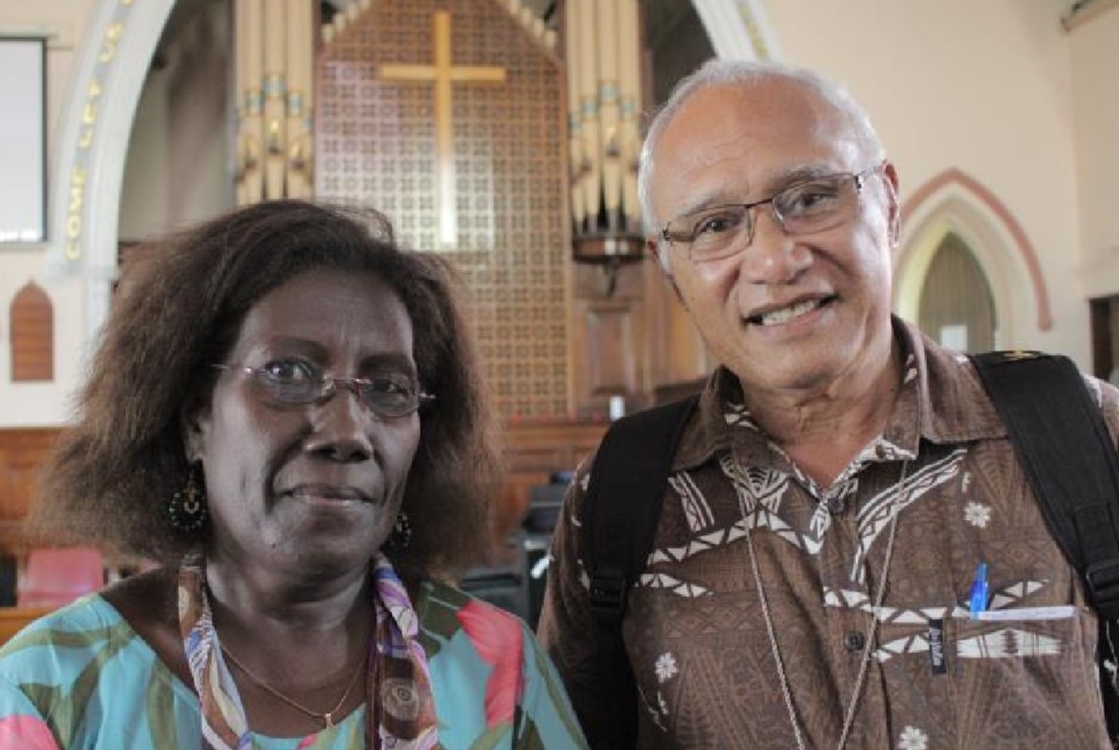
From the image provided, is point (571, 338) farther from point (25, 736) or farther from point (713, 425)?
point (25, 736)

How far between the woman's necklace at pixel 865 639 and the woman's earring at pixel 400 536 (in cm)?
44

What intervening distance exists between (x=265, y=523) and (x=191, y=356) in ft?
0.69

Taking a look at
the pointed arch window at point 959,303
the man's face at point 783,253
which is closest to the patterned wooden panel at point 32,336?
the pointed arch window at point 959,303

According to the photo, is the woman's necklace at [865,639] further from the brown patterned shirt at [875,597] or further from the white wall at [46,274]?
the white wall at [46,274]

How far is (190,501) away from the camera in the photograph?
1.39 m

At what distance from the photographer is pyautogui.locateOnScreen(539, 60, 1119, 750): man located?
1384 mm

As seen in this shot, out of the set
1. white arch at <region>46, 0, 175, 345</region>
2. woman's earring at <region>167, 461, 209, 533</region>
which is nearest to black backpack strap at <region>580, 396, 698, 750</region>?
woman's earring at <region>167, 461, 209, 533</region>

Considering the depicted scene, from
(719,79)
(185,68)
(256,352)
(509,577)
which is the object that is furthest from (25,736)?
(185,68)

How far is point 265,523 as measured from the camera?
1252mm

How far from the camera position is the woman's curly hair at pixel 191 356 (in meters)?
1.31

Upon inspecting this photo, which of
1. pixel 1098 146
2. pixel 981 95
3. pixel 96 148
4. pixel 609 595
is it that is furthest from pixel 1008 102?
pixel 609 595

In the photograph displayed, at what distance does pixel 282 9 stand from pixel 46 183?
1.91 metres

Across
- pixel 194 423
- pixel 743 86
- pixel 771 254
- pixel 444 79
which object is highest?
pixel 444 79

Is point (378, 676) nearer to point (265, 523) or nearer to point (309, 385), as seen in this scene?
point (265, 523)
